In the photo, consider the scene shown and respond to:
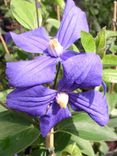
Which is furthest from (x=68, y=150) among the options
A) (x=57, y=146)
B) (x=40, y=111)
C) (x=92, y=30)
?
(x=92, y=30)

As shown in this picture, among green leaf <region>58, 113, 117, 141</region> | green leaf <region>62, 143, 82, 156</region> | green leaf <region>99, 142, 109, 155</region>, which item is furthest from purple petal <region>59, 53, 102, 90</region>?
green leaf <region>99, 142, 109, 155</region>

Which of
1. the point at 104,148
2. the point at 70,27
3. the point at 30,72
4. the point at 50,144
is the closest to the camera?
the point at 30,72

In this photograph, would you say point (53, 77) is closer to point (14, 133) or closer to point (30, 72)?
point (30, 72)

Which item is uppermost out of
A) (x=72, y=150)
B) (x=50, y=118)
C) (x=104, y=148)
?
(x=50, y=118)

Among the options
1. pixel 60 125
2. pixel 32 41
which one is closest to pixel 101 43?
pixel 32 41

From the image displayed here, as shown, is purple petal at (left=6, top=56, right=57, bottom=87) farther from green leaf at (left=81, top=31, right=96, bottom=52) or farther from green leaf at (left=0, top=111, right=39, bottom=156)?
green leaf at (left=0, top=111, right=39, bottom=156)

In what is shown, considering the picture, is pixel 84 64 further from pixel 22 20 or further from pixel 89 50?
pixel 22 20

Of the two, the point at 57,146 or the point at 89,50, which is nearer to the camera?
the point at 89,50
